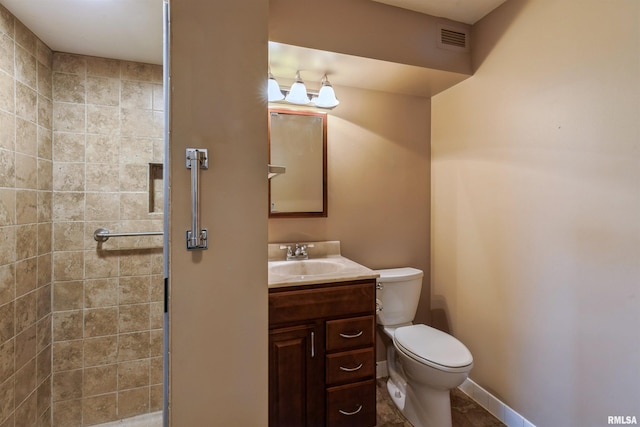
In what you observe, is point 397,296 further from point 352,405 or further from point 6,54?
point 6,54

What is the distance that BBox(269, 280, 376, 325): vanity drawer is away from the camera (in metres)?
1.35

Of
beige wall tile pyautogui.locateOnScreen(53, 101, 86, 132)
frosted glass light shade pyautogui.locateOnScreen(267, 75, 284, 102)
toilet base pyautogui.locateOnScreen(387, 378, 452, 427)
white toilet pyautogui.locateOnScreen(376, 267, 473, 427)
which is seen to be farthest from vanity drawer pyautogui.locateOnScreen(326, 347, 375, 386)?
beige wall tile pyautogui.locateOnScreen(53, 101, 86, 132)

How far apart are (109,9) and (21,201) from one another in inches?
39.3

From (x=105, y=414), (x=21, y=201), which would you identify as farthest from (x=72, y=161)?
(x=105, y=414)

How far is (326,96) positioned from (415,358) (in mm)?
1633

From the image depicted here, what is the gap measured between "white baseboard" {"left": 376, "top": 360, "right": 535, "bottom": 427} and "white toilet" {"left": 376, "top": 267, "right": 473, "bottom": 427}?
39cm

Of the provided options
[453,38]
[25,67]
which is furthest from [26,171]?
[453,38]

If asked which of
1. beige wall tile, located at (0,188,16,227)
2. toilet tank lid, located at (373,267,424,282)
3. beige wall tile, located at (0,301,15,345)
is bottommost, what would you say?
beige wall tile, located at (0,301,15,345)

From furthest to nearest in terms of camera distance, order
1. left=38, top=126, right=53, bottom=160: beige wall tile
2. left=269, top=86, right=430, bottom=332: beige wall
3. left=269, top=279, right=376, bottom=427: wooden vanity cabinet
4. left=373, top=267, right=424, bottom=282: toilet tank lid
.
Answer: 1. left=269, top=86, right=430, bottom=332: beige wall
2. left=373, top=267, right=424, bottom=282: toilet tank lid
3. left=38, top=126, right=53, bottom=160: beige wall tile
4. left=269, top=279, right=376, bottom=427: wooden vanity cabinet

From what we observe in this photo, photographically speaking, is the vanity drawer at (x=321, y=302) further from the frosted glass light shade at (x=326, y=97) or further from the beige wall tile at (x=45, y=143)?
the beige wall tile at (x=45, y=143)

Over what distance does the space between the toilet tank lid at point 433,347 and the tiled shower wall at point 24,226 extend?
1920mm

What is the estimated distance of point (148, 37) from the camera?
58.0 inches

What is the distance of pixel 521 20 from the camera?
1.52 meters

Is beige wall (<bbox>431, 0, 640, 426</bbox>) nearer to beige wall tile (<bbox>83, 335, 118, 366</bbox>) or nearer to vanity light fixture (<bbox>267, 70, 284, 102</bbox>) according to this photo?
vanity light fixture (<bbox>267, 70, 284, 102</bbox>)
